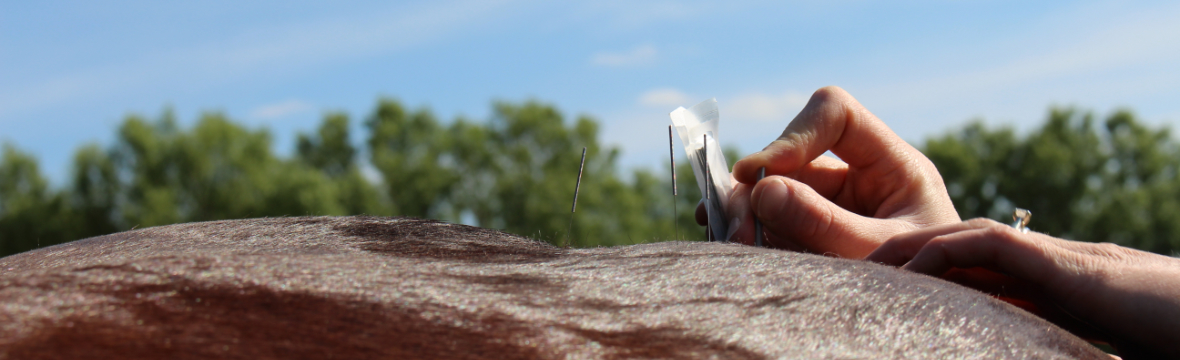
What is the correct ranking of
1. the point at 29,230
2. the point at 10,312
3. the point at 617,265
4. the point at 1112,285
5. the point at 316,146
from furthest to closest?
1. the point at 316,146
2. the point at 29,230
3. the point at 1112,285
4. the point at 617,265
5. the point at 10,312

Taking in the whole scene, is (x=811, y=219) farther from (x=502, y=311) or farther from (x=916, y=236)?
(x=502, y=311)

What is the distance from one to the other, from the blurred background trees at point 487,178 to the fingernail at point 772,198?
1113 inches

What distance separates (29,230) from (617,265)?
119ft

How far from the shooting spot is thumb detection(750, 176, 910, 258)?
7.36 feet

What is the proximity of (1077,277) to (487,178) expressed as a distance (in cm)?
3559

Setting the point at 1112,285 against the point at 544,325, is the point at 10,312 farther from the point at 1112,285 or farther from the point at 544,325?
the point at 1112,285

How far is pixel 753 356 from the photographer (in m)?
0.94

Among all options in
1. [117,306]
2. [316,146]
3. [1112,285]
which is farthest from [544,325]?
[316,146]

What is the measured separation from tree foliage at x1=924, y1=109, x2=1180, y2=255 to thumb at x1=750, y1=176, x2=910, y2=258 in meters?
35.9

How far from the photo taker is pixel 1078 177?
115ft

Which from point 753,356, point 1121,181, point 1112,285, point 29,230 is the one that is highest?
point 753,356

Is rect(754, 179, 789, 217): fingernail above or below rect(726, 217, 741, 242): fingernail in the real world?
above

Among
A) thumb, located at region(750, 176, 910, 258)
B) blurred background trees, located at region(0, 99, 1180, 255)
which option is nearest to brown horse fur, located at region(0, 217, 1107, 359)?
thumb, located at region(750, 176, 910, 258)

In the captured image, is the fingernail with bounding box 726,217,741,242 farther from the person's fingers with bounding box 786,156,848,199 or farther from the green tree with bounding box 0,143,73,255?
the green tree with bounding box 0,143,73,255
